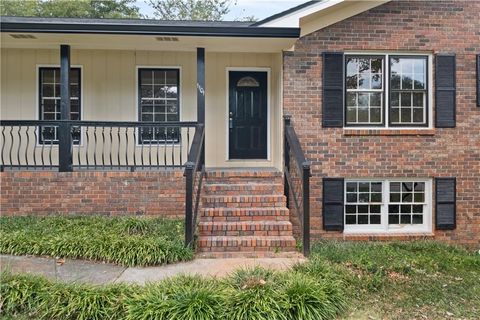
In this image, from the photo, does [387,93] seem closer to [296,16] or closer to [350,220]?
[296,16]

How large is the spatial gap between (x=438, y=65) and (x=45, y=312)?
719 cm

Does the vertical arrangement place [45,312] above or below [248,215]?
below

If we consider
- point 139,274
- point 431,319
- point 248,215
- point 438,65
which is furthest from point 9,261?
point 438,65

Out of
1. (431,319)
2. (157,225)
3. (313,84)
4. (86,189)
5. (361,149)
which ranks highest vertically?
(313,84)

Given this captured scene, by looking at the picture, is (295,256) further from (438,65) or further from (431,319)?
→ (438,65)

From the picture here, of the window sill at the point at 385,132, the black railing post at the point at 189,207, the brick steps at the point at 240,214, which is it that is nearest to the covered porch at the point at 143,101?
the window sill at the point at 385,132

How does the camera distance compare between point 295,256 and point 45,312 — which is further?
point 295,256

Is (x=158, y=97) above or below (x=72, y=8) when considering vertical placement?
below

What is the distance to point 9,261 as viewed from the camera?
477 cm

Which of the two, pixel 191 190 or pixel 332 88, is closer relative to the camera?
pixel 191 190

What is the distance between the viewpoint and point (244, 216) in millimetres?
6039

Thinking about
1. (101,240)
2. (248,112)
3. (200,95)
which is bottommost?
(101,240)

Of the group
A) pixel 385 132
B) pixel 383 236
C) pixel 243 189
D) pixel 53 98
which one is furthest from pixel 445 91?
pixel 53 98

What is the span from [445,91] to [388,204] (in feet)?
7.58
